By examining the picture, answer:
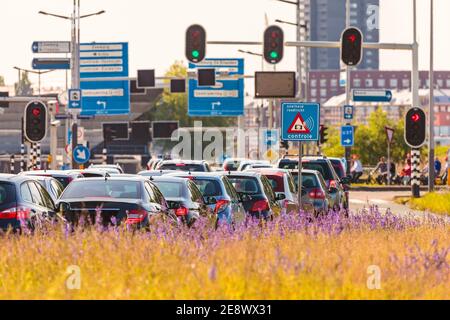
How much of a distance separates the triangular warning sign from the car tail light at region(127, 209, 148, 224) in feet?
33.3

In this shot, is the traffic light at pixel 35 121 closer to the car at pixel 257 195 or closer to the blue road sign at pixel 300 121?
the blue road sign at pixel 300 121

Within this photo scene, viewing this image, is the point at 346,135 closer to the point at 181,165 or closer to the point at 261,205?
the point at 181,165

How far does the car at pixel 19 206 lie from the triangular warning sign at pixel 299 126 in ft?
33.2

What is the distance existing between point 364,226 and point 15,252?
22.8 ft

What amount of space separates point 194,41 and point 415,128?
8996mm

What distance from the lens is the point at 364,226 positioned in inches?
798

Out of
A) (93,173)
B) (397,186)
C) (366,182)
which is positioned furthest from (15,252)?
(366,182)

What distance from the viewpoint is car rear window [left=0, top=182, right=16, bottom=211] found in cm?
1820

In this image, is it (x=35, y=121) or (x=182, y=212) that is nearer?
(x=182, y=212)

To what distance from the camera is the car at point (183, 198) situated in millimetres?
→ 21906

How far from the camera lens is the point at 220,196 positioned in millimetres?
24531

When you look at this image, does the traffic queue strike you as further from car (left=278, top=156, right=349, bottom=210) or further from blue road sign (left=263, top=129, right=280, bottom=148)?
blue road sign (left=263, top=129, right=280, bottom=148)

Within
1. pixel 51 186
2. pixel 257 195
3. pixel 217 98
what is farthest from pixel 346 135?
pixel 51 186
